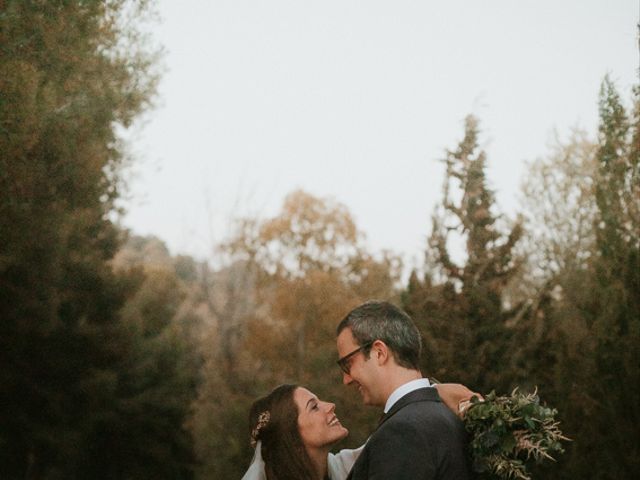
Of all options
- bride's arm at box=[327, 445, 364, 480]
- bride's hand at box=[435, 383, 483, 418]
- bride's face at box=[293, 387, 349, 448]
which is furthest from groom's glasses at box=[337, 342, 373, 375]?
bride's arm at box=[327, 445, 364, 480]

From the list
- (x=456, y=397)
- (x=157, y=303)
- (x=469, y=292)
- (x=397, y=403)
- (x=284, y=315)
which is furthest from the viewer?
(x=284, y=315)

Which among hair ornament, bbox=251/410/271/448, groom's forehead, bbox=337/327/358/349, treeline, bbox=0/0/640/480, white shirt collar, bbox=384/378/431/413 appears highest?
treeline, bbox=0/0/640/480

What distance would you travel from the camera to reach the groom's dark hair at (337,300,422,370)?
10.5 feet

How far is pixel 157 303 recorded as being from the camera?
34.6 m

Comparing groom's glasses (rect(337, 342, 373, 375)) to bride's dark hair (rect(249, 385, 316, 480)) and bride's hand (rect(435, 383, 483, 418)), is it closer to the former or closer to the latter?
bride's hand (rect(435, 383, 483, 418))

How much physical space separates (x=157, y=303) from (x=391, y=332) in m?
32.4

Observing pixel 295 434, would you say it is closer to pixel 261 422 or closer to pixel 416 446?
pixel 261 422

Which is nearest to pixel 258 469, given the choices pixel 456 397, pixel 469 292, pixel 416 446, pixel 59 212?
pixel 456 397

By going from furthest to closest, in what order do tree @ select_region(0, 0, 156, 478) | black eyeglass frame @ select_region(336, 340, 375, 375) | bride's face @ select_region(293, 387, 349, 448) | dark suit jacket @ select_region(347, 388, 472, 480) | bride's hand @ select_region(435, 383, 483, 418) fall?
tree @ select_region(0, 0, 156, 478) → bride's face @ select_region(293, 387, 349, 448) → bride's hand @ select_region(435, 383, 483, 418) → black eyeglass frame @ select_region(336, 340, 375, 375) → dark suit jacket @ select_region(347, 388, 472, 480)

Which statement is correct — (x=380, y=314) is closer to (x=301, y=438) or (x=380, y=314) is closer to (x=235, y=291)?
(x=301, y=438)

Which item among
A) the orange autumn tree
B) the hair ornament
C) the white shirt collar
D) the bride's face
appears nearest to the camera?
the white shirt collar

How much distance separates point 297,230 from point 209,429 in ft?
79.0

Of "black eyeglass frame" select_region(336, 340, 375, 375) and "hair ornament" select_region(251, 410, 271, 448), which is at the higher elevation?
"black eyeglass frame" select_region(336, 340, 375, 375)

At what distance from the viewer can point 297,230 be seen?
44750 mm
